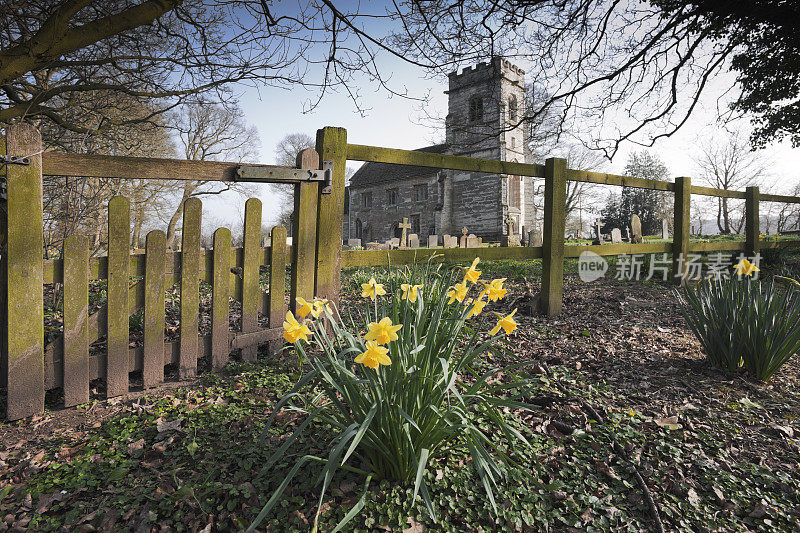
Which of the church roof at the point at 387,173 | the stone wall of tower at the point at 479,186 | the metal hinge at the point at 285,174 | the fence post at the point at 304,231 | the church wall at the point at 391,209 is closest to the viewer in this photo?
the metal hinge at the point at 285,174

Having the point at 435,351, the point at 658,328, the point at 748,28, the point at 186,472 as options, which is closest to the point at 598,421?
the point at 435,351

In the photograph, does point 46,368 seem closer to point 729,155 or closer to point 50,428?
point 50,428

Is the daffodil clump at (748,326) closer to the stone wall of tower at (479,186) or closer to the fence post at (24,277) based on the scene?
the fence post at (24,277)

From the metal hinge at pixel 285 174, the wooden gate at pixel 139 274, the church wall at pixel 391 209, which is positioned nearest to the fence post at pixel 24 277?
the wooden gate at pixel 139 274

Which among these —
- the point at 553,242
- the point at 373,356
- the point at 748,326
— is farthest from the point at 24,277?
the point at 748,326

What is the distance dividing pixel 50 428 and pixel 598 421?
284 cm

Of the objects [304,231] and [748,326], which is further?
[304,231]

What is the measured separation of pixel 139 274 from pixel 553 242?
365cm

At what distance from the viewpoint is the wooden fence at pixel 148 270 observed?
2.12 m

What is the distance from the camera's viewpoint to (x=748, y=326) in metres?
2.75

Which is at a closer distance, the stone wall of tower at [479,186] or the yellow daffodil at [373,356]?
the yellow daffodil at [373,356]

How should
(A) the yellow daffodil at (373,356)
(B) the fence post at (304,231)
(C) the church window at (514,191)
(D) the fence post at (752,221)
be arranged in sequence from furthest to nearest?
(C) the church window at (514,191) < (D) the fence post at (752,221) < (B) the fence post at (304,231) < (A) the yellow daffodil at (373,356)

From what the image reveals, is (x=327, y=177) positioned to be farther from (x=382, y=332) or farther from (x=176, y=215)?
(x=176, y=215)

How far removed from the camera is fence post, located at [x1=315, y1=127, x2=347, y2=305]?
2.93m
